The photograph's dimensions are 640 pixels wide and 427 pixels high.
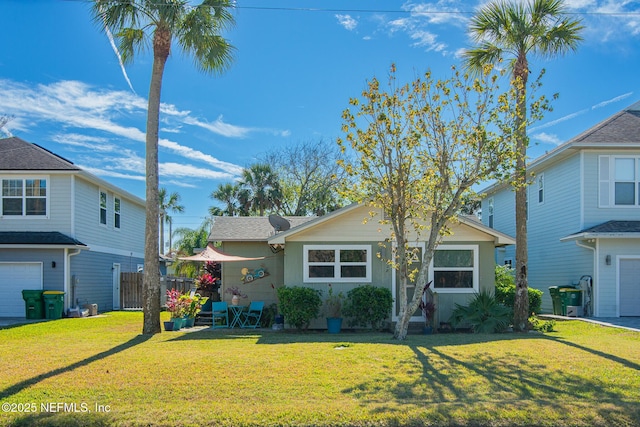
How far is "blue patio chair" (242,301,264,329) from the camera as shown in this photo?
15500mm

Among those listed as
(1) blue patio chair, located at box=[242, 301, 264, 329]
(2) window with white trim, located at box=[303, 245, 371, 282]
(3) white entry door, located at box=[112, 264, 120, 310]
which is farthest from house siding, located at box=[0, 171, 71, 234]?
(2) window with white trim, located at box=[303, 245, 371, 282]

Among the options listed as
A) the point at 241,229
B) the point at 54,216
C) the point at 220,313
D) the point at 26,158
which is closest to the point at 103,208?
the point at 54,216

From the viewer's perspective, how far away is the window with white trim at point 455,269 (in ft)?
49.1

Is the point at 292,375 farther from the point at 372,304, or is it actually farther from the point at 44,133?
the point at 44,133

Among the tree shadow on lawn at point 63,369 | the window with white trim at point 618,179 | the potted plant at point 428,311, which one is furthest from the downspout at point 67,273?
the window with white trim at point 618,179

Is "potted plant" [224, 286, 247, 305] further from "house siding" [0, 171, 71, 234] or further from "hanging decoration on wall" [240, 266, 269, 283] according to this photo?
"house siding" [0, 171, 71, 234]

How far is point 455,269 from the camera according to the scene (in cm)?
1498

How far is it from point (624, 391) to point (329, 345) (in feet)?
17.7

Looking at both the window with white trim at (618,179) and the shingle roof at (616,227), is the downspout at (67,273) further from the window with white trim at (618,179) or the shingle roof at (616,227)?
the window with white trim at (618,179)

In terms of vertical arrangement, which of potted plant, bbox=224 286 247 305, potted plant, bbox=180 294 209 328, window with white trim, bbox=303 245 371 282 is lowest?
potted plant, bbox=180 294 209 328

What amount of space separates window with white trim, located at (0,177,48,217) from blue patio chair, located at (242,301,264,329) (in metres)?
8.87

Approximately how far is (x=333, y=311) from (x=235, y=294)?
3593 mm

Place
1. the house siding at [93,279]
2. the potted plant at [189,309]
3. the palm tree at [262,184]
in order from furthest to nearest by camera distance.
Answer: the palm tree at [262,184]
the house siding at [93,279]
the potted plant at [189,309]

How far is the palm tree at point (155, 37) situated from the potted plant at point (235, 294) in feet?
9.94
